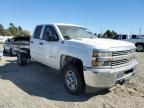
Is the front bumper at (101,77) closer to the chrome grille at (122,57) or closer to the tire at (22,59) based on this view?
the chrome grille at (122,57)

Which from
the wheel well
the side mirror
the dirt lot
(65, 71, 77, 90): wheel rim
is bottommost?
the dirt lot

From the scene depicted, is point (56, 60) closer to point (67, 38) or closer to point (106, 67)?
point (67, 38)

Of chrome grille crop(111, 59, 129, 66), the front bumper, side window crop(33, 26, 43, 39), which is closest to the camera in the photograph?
the front bumper

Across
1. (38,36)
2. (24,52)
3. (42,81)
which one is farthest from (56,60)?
(24,52)

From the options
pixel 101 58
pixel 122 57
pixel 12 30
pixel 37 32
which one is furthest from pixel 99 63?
pixel 12 30

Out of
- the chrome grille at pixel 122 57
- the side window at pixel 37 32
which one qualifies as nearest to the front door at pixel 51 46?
the side window at pixel 37 32

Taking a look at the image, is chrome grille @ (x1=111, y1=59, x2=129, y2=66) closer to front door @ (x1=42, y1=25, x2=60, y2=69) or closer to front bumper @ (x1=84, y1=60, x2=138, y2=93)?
front bumper @ (x1=84, y1=60, x2=138, y2=93)

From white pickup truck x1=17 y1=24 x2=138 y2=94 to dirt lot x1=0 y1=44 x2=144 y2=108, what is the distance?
1.21 feet

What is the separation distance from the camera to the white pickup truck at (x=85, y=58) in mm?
5578

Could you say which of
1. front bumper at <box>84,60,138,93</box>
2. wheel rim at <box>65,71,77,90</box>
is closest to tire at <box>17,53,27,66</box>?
wheel rim at <box>65,71,77,90</box>

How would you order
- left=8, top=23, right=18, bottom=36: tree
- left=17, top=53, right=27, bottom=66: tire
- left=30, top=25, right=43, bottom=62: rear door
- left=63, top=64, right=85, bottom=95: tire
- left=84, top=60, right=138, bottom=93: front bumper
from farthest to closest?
left=8, top=23, right=18, bottom=36: tree, left=17, top=53, right=27, bottom=66: tire, left=30, top=25, right=43, bottom=62: rear door, left=63, top=64, right=85, bottom=95: tire, left=84, top=60, right=138, bottom=93: front bumper

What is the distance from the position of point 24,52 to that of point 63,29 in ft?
13.8

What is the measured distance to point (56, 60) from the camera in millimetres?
7160

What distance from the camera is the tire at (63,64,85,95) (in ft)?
20.0
